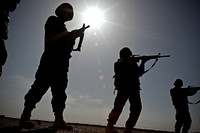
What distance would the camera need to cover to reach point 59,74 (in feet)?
14.9

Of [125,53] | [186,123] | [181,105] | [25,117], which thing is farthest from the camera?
[181,105]

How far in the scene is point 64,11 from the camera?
4.82m

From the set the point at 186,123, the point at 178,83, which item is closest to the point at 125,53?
the point at 178,83

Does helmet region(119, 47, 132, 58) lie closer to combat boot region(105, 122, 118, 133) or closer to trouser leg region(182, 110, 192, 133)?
combat boot region(105, 122, 118, 133)

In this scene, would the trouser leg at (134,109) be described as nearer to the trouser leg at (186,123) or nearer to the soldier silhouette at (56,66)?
the soldier silhouette at (56,66)

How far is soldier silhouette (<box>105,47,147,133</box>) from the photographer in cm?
538

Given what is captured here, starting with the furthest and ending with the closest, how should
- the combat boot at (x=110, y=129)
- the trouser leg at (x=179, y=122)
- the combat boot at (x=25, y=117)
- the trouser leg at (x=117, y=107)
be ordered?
the trouser leg at (x=179, y=122), the trouser leg at (x=117, y=107), the combat boot at (x=110, y=129), the combat boot at (x=25, y=117)

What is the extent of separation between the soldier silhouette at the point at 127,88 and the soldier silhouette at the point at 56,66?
140 cm

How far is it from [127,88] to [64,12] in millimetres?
2237

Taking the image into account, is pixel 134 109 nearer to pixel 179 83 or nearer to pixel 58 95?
pixel 58 95

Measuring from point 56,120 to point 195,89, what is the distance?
6.79m

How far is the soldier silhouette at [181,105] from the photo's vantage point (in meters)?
7.89

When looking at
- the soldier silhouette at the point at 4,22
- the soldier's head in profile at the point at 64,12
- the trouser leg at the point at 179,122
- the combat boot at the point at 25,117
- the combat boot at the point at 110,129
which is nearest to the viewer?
the soldier silhouette at the point at 4,22

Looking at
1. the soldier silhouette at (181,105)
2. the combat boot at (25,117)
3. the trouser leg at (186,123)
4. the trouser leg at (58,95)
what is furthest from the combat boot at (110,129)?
the trouser leg at (186,123)
